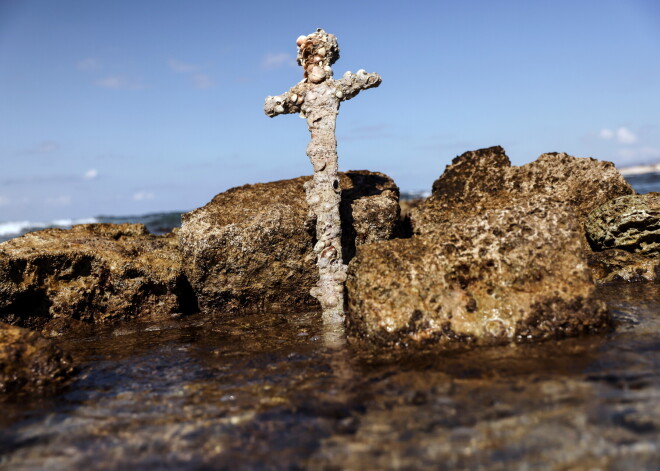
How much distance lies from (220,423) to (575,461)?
7.53 feet

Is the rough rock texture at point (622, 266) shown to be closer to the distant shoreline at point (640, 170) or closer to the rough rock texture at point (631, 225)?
the rough rock texture at point (631, 225)

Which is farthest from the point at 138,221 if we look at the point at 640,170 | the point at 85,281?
the point at 640,170

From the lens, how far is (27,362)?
496cm

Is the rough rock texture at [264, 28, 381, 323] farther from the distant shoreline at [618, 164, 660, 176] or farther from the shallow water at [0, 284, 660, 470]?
the distant shoreline at [618, 164, 660, 176]

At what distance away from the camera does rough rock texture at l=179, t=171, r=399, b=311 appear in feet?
25.1

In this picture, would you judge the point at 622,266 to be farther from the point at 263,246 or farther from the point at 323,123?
the point at 263,246

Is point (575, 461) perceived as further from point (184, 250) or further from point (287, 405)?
point (184, 250)

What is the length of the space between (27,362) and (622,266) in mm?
7762

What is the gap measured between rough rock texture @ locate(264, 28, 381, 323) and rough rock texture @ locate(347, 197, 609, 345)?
4.34 ft

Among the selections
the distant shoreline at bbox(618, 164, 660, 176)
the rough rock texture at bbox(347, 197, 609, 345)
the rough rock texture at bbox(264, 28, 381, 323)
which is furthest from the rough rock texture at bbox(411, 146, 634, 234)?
the distant shoreline at bbox(618, 164, 660, 176)

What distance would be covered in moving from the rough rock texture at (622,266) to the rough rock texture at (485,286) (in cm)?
309

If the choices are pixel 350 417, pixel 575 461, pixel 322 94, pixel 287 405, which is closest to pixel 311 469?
pixel 350 417

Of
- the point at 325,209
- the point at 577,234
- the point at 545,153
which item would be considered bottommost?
the point at 577,234

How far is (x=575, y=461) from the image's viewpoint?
2867mm
